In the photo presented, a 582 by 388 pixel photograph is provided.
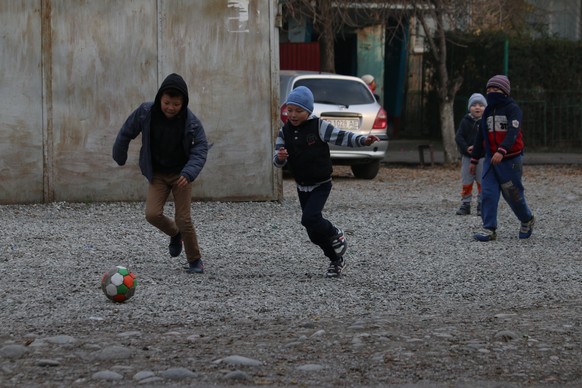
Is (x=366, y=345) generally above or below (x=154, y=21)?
below

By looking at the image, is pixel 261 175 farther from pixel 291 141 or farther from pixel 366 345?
pixel 366 345

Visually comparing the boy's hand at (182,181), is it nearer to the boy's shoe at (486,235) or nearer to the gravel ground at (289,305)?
the gravel ground at (289,305)

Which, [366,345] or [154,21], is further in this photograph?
[154,21]

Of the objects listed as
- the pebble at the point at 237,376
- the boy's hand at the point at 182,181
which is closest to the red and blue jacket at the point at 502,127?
the boy's hand at the point at 182,181

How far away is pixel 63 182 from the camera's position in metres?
15.1

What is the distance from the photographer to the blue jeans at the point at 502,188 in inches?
474

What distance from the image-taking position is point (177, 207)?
9695mm

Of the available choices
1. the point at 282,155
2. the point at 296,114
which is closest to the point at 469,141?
the point at 296,114

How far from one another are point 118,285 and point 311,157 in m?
2.04

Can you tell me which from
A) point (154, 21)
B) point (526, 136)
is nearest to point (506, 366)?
point (154, 21)

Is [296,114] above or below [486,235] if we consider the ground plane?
above

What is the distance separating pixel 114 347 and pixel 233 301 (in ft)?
5.85

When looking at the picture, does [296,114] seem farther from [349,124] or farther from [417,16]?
[417,16]

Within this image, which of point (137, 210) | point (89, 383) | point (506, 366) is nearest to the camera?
point (89, 383)
